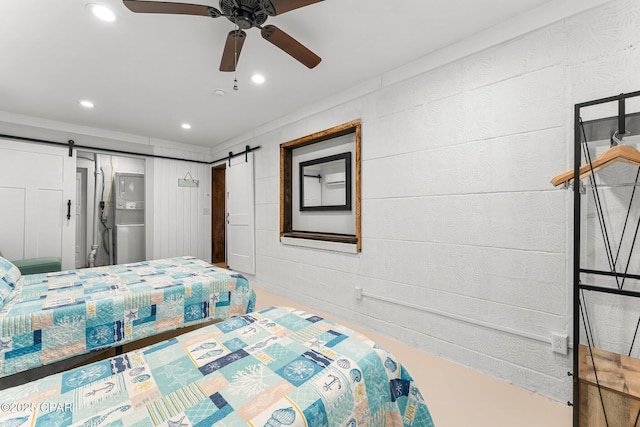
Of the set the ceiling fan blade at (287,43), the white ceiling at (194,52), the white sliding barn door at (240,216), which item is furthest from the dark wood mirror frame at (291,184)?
the ceiling fan blade at (287,43)

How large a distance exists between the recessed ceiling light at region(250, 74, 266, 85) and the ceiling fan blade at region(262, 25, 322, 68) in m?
0.90

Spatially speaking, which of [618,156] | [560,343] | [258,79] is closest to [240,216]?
[258,79]

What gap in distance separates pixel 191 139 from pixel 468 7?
4.58 meters

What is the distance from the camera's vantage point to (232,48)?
1.86 m

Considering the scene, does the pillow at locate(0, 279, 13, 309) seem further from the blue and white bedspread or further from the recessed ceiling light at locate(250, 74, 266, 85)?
the recessed ceiling light at locate(250, 74, 266, 85)

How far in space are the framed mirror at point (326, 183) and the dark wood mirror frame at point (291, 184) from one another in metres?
0.20

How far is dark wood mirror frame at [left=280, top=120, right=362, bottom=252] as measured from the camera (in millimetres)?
2930

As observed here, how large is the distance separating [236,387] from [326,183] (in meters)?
2.79

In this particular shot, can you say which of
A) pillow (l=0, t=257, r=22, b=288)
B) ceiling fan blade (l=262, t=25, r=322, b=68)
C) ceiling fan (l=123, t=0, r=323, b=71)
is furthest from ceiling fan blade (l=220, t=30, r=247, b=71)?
pillow (l=0, t=257, r=22, b=288)

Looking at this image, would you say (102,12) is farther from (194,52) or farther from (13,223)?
(13,223)

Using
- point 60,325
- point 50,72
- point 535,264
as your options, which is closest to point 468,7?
point 535,264

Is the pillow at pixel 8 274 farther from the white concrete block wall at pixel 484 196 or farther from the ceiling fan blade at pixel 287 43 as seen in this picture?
the white concrete block wall at pixel 484 196

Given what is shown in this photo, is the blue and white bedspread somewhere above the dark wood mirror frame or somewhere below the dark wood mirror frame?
below

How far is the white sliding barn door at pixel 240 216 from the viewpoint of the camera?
4.47m
